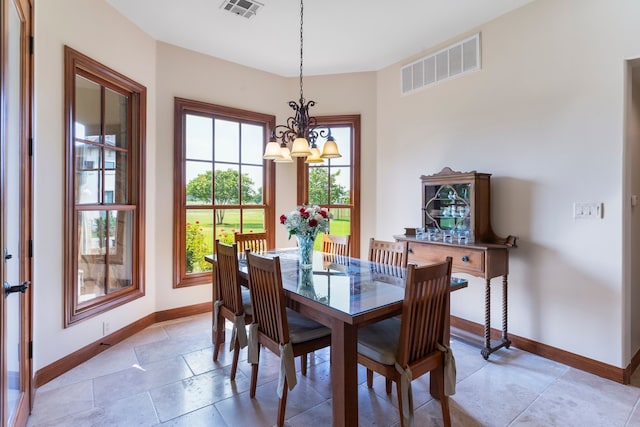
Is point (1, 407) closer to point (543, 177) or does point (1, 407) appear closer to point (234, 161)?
point (234, 161)

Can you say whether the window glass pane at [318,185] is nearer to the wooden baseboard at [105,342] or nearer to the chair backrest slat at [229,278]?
the wooden baseboard at [105,342]

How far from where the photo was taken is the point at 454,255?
2959mm

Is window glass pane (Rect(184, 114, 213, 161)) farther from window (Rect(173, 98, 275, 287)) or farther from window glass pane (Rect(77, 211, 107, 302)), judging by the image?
window glass pane (Rect(77, 211, 107, 302))

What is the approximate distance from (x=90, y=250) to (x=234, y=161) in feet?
6.02

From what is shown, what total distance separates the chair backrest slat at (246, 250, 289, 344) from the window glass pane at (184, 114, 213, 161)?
88.3 inches

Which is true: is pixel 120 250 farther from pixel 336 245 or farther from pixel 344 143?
pixel 344 143

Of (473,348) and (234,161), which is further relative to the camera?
(234,161)

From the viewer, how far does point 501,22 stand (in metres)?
3.06

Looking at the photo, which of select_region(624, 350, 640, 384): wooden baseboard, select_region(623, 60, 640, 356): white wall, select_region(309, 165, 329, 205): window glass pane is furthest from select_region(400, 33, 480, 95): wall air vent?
select_region(624, 350, 640, 384): wooden baseboard

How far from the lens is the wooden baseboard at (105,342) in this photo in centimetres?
245

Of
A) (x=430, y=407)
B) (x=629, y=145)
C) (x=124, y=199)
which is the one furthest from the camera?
(x=124, y=199)

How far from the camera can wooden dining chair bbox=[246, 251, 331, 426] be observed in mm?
1933

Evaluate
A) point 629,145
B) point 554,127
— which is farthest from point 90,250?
point 629,145

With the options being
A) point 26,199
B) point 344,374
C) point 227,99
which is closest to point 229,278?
point 344,374
